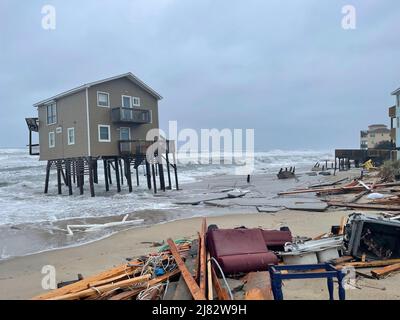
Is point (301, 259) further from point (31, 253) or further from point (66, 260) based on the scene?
point (31, 253)

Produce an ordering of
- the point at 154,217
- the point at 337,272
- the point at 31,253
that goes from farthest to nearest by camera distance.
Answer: the point at 154,217
the point at 31,253
the point at 337,272

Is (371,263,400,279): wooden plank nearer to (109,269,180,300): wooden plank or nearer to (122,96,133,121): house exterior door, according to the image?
(109,269,180,300): wooden plank

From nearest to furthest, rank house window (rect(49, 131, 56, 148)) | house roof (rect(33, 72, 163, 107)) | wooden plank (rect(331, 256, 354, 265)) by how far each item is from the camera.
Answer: wooden plank (rect(331, 256, 354, 265))
house roof (rect(33, 72, 163, 107))
house window (rect(49, 131, 56, 148))

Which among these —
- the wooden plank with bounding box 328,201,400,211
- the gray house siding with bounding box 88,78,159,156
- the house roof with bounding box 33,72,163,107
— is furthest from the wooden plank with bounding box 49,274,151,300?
the house roof with bounding box 33,72,163,107

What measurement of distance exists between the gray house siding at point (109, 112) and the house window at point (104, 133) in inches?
9.3

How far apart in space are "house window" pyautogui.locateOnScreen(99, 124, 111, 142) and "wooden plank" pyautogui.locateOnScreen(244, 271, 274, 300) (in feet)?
Result: 78.3

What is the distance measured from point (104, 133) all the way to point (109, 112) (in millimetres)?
1708

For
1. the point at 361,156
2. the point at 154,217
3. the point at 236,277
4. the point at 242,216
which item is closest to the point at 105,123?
the point at 154,217

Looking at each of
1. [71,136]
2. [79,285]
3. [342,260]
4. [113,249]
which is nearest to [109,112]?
[71,136]

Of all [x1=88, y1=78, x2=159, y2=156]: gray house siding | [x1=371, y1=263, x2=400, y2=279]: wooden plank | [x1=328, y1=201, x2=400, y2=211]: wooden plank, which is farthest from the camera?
[x1=88, y1=78, x2=159, y2=156]: gray house siding

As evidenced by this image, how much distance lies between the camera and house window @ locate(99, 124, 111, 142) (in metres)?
27.6

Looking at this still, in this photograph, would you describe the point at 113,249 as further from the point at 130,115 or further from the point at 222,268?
the point at 130,115

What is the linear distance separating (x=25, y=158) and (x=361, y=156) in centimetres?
5840
